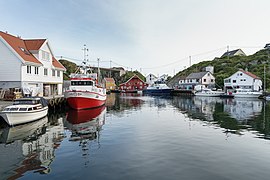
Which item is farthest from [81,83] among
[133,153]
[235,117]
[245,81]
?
[245,81]

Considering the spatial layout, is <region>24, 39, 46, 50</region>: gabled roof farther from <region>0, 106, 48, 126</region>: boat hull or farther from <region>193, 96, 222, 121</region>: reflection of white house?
<region>193, 96, 222, 121</region>: reflection of white house

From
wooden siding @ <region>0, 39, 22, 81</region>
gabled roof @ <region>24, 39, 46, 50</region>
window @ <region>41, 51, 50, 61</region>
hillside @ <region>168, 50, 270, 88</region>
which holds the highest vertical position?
→ hillside @ <region>168, 50, 270, 88</region>

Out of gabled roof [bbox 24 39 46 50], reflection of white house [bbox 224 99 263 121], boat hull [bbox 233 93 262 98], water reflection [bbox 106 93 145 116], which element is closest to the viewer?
reflection of white house [bbox 224 99 263 121]

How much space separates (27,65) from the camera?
25812 mm

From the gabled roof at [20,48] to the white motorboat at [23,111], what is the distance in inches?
372

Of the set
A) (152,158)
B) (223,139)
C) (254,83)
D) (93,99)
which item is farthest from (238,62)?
(152,158)

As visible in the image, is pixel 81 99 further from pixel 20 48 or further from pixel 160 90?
pixel 160 90

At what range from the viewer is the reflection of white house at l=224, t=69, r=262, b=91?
62.1 metres

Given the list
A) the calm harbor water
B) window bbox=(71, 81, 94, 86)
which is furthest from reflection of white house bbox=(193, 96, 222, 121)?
window bbox=(71, 81, 94, 86)

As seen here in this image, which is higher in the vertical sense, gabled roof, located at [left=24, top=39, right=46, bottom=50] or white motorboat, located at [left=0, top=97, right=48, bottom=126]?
gabled roof, located at [left=24, top=39, right=46, bottom=50]

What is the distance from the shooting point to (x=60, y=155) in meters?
10.4

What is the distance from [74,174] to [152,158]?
379cm

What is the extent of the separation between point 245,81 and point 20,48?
205ft

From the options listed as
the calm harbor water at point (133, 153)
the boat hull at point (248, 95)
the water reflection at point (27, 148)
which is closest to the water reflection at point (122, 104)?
the water reflection at point (27, 148)
